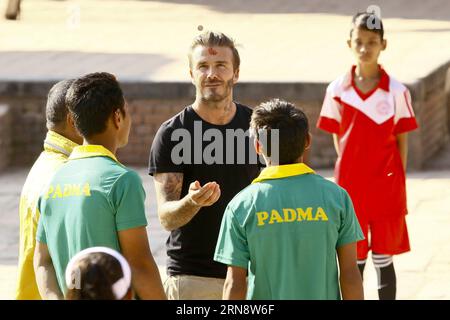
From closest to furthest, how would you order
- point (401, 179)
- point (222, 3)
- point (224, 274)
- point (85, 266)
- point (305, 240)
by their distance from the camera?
point (85, 266), point (305, 240), point (224, 274), point (401, 179), point (222, 3)

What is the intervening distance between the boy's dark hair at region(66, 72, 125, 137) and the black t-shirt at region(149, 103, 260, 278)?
0.66m

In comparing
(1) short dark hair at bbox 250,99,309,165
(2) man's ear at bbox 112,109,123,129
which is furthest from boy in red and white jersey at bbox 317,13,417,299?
(2) man's ear at bbox 112,109,123,129

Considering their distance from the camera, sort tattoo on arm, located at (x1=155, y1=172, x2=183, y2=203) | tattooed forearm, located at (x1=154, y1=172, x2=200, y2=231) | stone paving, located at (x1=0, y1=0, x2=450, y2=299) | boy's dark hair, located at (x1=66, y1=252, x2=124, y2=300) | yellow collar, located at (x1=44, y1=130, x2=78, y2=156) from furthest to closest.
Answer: stone paving, located at (x1=0, y1=0, x2=450, y2=299) < tattoo on arm, located at (x1=155, y1=172, x2=183, y2=203) < yellow collar, located at (x1=44, y1=130, x2=78, y2=156) < tattooed forearm, located at (x1=154, y1=172, x2=200, y2=231) < boy's dark hair, located at (x1=66, y1=252, x2=124, y2=300)

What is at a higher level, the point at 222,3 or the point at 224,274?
the point at 222,3

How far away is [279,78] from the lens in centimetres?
1309

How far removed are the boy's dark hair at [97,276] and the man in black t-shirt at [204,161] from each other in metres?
Answer: 1.50

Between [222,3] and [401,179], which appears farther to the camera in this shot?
[222,3]

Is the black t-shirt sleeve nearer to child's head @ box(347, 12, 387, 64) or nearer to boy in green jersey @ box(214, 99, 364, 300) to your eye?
boy in green jersey @ box(214, 99, 364, 300)

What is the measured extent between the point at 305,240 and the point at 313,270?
11cm

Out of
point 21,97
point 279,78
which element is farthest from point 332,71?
point 21,97

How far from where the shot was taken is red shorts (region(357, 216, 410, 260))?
7.79 metres

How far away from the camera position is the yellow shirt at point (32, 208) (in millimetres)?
5766
